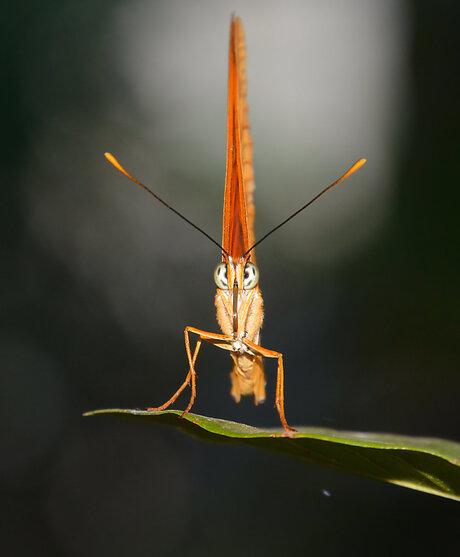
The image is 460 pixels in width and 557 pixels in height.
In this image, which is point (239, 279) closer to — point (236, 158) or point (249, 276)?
point (249, 276)

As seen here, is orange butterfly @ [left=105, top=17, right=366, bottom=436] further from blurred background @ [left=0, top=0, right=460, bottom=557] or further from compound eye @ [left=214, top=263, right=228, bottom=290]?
blurred background @ [left=0, top=0, right=460, bottom=557]

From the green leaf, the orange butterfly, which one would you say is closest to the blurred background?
the orange butterfly

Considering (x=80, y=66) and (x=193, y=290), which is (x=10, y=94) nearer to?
(x=80, y=66)

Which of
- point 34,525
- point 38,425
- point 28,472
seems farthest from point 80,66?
point 34,525

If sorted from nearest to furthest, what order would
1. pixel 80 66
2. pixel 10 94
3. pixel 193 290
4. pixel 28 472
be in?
pixel 28 472, pixel 10 94, pixel 80 66, pixel 193 290

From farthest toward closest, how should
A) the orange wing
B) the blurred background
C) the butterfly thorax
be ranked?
1. the blurred background
2. the butterfly thorax
3. the orange wing

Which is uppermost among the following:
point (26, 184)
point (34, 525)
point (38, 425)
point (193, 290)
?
point (26, 184)

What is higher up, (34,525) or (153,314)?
(153,314)
